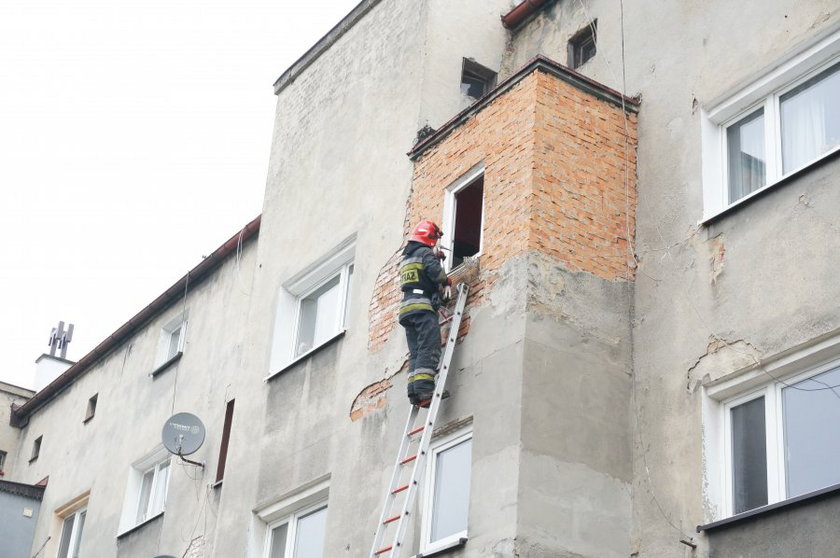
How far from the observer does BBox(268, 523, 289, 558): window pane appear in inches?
570

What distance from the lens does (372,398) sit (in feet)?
43.5

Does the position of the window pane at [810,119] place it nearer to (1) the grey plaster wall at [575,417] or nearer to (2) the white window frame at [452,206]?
(1) the grey plaster wall at [575,417]

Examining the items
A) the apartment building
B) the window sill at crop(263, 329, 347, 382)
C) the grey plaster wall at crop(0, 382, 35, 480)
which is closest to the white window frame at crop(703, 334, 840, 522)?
the apartment building

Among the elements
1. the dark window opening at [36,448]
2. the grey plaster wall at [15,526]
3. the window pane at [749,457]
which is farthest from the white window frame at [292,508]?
the dark window opening at [36,448]

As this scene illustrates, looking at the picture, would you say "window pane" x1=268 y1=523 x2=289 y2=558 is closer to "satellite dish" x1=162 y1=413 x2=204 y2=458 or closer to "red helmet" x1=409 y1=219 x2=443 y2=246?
"satellite dish" x1=162 y1=413 x2=204 y2=458

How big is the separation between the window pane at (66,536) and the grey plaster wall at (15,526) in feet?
2.63

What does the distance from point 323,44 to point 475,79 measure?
9.43 ft

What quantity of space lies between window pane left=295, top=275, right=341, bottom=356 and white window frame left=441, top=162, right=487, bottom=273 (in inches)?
99.5

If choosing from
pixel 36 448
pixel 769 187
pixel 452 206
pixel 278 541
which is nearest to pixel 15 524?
pixel 36 448

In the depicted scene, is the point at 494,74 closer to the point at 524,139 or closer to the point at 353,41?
the point at 353,41

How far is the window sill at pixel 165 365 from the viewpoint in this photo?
20562mm

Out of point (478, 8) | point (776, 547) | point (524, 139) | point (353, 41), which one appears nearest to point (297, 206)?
point (353, 41)

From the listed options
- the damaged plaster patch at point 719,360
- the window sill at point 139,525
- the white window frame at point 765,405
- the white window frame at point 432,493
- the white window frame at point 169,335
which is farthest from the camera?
the white window frame at point 169,335

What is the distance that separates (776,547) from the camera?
937 cm
